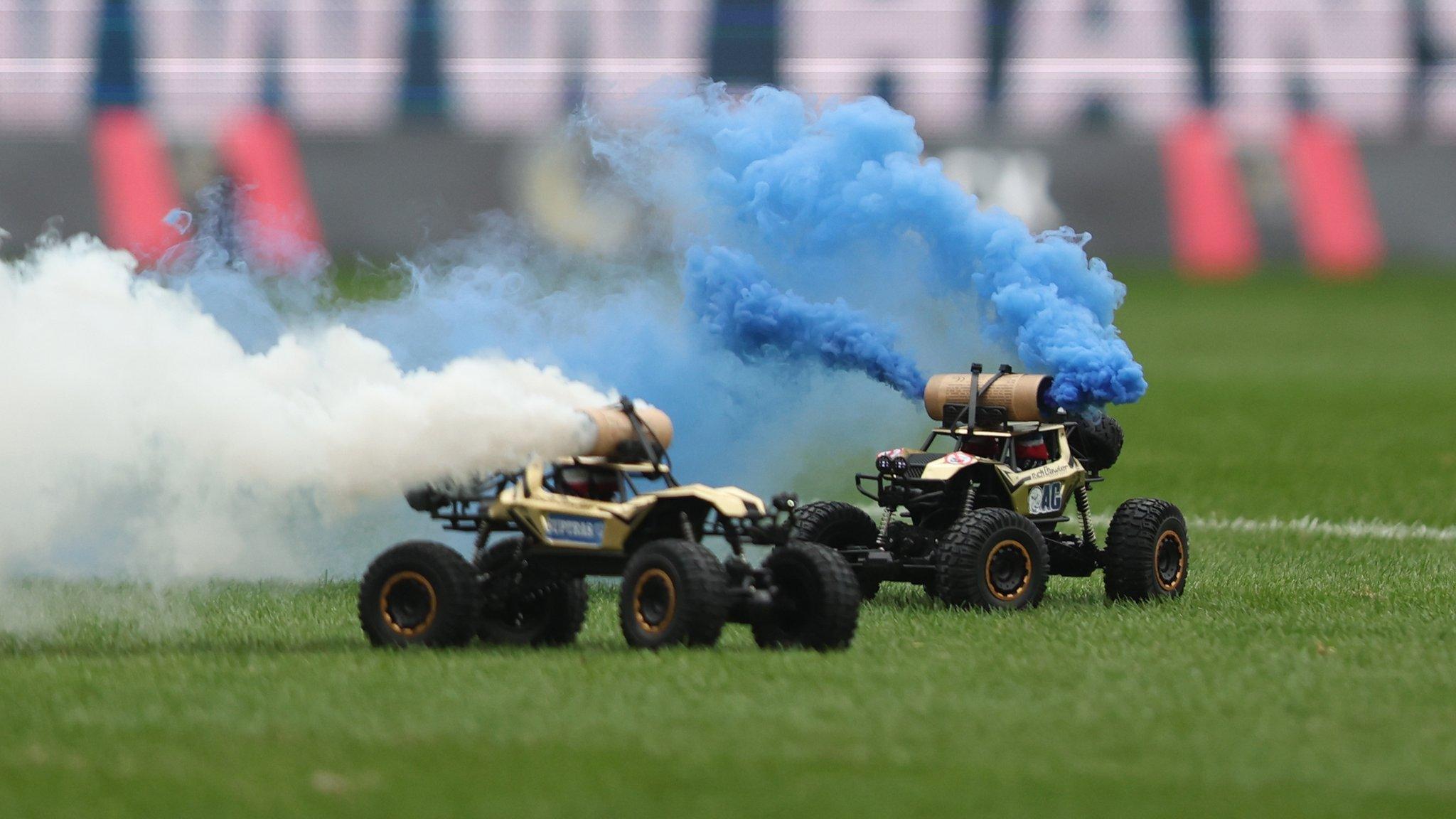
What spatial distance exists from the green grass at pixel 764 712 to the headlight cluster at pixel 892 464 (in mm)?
875

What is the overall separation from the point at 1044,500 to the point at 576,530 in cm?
391

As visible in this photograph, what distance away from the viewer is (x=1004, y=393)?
14.2 m

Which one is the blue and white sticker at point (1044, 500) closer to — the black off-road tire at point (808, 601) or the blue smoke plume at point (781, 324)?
the blue smoke plume at point (781, 324)

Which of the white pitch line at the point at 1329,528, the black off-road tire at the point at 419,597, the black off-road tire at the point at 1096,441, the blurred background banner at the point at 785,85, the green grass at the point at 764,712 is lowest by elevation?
the green grass at the point at 764,712

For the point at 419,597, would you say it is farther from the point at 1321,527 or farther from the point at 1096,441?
the point at 1321,527

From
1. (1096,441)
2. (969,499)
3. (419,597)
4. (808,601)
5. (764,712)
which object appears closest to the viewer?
(764,712)

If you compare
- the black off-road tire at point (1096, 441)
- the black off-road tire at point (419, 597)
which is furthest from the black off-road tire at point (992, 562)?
the black off-road tire at point (419, 597)

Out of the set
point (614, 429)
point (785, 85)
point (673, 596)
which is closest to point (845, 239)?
point (614, 429)

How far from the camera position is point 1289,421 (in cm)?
3005

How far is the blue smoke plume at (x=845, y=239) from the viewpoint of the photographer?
14.5 metres

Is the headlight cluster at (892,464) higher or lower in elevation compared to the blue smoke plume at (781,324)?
lower

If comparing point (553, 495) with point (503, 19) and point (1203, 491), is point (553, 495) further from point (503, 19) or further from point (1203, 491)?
point (503, 19)

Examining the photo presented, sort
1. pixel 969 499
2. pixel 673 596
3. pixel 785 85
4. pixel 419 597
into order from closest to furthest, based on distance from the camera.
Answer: pixel 673 596, pixel 419 597, pixel 969 499, pixel 785 85

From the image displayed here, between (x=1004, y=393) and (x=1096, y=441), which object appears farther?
(x=1096, y=441)
